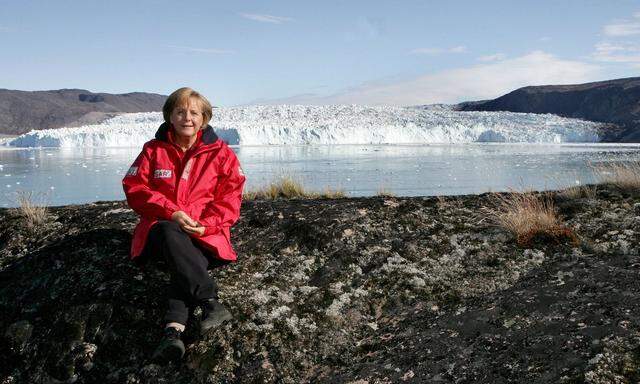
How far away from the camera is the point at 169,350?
2195 millimetres

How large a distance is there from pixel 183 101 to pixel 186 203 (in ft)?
1.94

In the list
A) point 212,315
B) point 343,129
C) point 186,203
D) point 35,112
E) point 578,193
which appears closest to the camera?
point 212,315

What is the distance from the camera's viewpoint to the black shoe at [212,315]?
2.36 meters

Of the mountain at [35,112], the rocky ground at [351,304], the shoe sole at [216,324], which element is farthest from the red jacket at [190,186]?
the mountain at [35,112]

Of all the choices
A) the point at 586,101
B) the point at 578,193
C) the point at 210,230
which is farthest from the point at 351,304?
the point at 586,101

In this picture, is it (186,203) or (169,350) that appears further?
(186,203)

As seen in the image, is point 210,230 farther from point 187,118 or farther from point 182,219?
point 187,118

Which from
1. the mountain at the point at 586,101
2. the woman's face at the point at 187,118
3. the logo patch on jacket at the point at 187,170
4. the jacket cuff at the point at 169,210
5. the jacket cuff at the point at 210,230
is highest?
the mountain at the point at 586,101

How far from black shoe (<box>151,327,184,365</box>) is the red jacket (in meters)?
0.60

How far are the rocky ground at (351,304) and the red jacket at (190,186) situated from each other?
0.88ft

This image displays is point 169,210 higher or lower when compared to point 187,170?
→ lower

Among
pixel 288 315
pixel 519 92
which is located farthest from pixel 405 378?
pixel 519 92

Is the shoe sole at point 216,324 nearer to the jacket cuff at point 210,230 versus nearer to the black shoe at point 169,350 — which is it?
the black shoe at point 169,350

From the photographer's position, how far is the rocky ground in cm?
210
